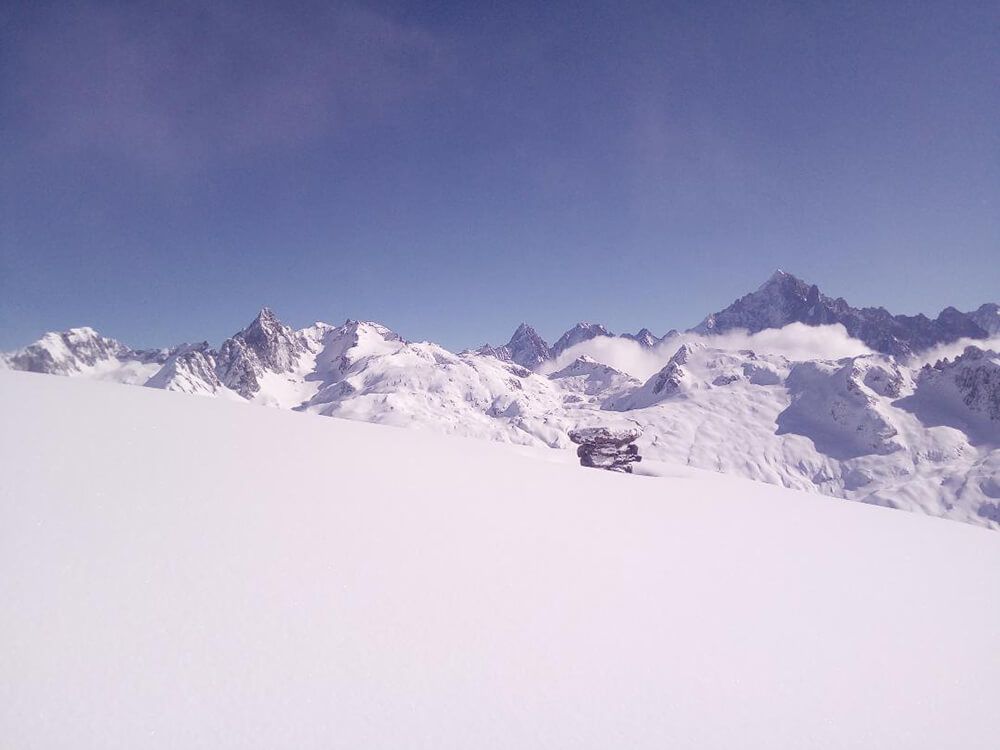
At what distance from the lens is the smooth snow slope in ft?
11.0

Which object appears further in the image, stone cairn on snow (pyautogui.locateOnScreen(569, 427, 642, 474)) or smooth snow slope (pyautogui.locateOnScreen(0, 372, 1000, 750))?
stone cairn on snow (pyautogui.locateOnScreen(569, 427, 642, 474))

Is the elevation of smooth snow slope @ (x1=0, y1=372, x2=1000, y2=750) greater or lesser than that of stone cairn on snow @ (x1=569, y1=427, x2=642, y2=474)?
lesser

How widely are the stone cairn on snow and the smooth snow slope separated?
16424 mm

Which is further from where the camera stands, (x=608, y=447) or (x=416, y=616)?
(x=608, y=447)

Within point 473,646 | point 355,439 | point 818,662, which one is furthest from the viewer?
point 355,439

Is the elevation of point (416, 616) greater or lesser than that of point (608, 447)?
lesser

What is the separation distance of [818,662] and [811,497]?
10572mm

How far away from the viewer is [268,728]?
10.5ft

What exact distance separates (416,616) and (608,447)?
22.5m

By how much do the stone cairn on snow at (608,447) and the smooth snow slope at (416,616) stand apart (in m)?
Answer: 16.4

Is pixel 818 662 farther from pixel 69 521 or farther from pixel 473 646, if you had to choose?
pixel 69 521

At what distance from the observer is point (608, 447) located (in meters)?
25.9

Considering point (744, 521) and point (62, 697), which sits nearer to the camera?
point (62, 697)

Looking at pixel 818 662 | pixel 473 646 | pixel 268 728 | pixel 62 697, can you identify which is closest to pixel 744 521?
pixel 818 662
